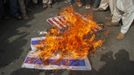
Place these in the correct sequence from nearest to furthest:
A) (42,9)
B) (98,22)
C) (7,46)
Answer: (7,46) → (98,22) → (42,9)

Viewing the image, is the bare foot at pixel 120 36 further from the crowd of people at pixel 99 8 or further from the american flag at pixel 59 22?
the american flag at pixel 59 22

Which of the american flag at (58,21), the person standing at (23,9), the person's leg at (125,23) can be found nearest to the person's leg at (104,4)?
the american flag at (58,21)

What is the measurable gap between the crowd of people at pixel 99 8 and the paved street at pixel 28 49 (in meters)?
0.23

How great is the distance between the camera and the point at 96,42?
22.8ft

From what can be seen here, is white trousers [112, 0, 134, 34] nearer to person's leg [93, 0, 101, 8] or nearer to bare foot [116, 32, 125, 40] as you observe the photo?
bare foot [116, 32, 125, 40]

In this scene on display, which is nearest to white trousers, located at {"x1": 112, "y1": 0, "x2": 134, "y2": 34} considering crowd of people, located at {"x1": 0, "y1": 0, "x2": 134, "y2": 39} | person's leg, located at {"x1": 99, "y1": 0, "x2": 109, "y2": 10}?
crowd of people, located at {"x1": 0, "y1": 0, "x2": 134, "y2": 39}

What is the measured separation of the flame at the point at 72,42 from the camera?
6.37 metres

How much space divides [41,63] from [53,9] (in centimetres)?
326

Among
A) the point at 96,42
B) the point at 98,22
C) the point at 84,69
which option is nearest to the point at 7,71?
the point at 84,69

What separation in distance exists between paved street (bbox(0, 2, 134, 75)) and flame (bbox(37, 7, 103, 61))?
0.27 m

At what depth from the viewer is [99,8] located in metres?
8.80

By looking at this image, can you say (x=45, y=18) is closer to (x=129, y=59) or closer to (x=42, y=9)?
(x=42, y=9)

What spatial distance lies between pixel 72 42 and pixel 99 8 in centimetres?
265

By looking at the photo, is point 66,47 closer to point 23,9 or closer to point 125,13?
point 125,13
